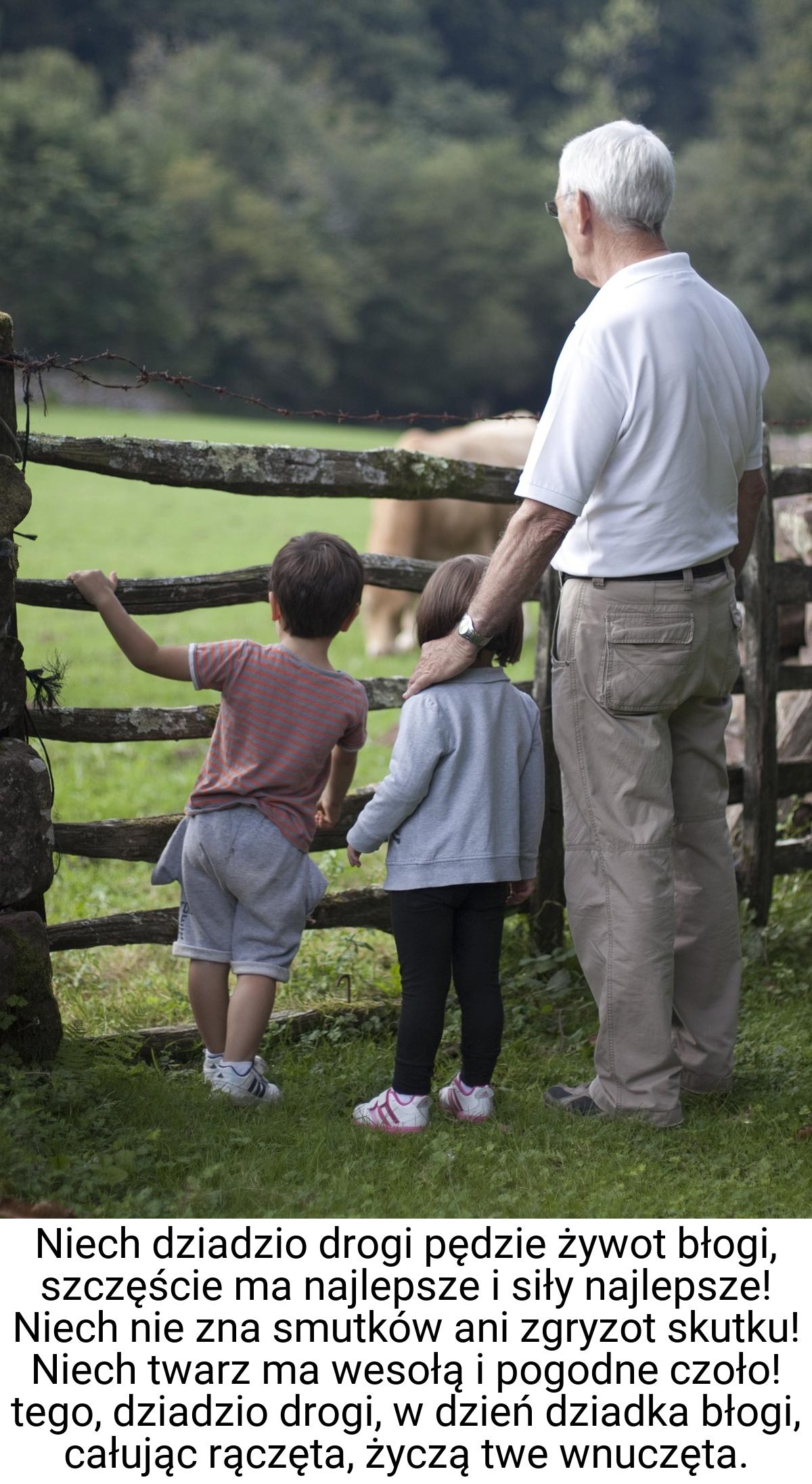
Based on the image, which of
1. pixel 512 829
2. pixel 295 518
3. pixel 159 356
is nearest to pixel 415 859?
pixel 512 829

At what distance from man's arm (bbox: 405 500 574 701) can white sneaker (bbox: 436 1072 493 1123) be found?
107cm

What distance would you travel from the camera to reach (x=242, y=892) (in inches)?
141

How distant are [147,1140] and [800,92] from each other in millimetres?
74609

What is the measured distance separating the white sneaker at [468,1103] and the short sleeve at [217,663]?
3.91ft

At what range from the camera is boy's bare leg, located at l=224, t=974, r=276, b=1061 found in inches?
140

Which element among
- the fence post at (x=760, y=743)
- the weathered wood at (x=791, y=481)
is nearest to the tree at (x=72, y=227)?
the weathered wood at (x=791, y=481)

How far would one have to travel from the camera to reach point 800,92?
2667 inches

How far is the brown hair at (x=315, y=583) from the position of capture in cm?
343

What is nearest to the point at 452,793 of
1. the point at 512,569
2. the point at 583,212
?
the point at 512,569

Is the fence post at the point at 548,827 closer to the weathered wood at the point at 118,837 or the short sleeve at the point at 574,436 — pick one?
the weathered wood at the point at 118,837

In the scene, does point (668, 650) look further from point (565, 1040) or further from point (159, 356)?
point (159, 356)

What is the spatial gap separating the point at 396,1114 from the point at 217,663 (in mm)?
1202

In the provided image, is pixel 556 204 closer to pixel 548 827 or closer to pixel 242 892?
pixel 242 892

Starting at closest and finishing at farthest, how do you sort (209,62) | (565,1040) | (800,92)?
(565,1040) → (800,92) → (209,62)
